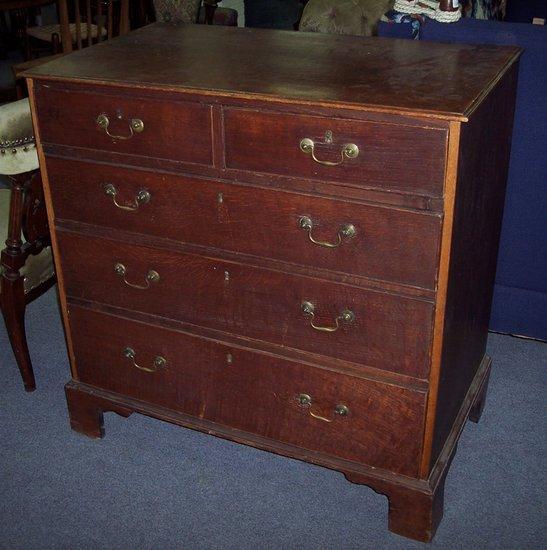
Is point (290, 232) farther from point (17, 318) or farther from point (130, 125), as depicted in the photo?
point (17, 318)

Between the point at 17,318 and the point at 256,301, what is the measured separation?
897mm

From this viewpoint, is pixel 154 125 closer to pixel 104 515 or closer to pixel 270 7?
pixel 104 515

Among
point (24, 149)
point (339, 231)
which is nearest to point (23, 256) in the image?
point (24, 149)

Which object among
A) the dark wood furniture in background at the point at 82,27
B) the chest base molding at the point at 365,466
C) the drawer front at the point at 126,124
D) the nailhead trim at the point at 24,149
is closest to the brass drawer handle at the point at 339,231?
the drawer front at the point at 126,124

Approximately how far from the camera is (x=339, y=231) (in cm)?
163

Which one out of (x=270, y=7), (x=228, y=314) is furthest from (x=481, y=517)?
(x=270, y=7)

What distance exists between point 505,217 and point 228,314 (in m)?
0.99

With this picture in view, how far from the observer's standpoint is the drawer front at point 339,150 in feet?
4.86

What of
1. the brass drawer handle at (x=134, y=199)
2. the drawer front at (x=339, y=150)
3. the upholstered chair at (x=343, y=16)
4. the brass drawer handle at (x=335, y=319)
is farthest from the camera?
the upholstered chair at (x=343, y=16)

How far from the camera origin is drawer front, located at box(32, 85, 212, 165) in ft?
5.49

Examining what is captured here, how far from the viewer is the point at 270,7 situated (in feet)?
15.6

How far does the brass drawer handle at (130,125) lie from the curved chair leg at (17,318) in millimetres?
730

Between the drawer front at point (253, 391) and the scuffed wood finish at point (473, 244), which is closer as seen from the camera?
the scuffed wood finish at point (473, 244)

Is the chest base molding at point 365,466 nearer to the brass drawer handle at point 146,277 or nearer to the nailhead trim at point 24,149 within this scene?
the brass drawer handle at point 146,277
